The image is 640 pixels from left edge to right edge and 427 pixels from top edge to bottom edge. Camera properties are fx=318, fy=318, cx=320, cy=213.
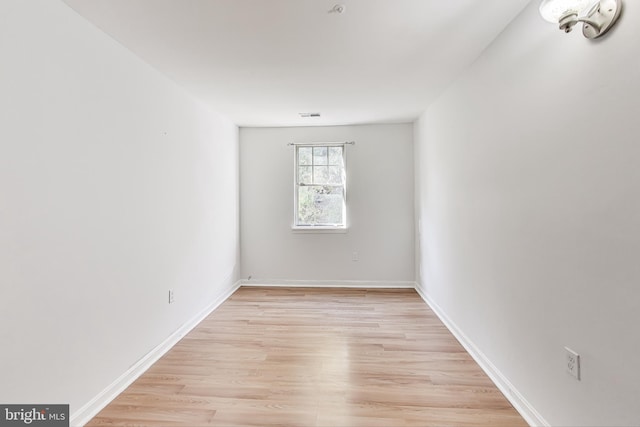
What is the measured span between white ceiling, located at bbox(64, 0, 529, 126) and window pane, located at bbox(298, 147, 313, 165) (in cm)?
140

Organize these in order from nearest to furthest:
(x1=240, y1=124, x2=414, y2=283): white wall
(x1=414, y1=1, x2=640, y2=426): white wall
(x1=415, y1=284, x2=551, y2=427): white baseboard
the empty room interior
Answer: (x1=414, y1=1, x2=640, y2=426): white wall
the empty room interior
(x1=415, y1=284, x2=551, y2=427): white baseboard
(x1=240, y1=124, x2=414, y2=283): white wall

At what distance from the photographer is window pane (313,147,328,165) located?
4680 millimetres

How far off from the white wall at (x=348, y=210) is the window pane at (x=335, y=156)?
15cm

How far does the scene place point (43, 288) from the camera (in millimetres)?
1562

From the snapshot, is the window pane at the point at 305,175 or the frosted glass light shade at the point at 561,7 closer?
the frosted glass light shade at the point at 561,7

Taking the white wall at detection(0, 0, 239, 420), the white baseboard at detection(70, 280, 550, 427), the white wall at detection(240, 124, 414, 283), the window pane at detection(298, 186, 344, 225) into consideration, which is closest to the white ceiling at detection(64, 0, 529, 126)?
the white wall at detection(0, 0, 239, 420)

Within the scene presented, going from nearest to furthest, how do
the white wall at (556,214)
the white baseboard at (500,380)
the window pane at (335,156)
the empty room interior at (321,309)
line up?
the white wall at (556,214) < the empty room interior at (321,309) < the white baseboard at (500,380) < the window pane at (335,156)

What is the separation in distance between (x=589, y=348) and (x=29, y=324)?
2.52 meters

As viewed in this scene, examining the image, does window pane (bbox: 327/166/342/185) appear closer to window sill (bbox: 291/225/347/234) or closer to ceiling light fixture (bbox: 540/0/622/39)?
window sill (bbox: 291/225/347/234)

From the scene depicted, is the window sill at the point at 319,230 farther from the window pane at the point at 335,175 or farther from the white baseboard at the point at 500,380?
the white baseboard at the point at 500,380

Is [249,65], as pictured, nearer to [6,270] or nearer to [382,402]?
[6,270]

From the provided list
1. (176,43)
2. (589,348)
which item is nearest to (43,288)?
(176,43)

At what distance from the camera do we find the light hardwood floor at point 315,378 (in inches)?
71.4

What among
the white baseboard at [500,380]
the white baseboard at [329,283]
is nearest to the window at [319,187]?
the white baseboard at [329,283]
